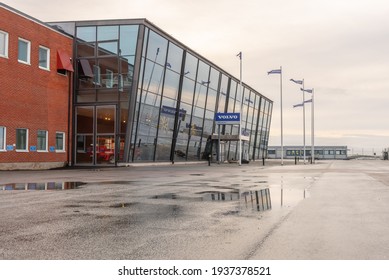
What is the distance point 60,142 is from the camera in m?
34.0

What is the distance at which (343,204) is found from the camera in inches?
424

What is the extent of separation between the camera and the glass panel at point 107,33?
3469 cm

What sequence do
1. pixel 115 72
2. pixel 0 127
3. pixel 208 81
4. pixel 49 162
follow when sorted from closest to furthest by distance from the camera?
pixel 0 127
pixel 49 162
pixel 115 72
pixel 208 81

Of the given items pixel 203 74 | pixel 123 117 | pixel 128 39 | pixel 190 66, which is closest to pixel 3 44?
pixel 128 39

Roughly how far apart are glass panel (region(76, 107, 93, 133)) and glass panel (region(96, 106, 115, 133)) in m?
0.65

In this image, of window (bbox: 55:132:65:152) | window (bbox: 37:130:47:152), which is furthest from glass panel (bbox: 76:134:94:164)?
window (bbox: 37:130:47:152)

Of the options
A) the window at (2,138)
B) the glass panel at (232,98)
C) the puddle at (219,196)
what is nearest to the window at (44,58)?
the window at (2,138)

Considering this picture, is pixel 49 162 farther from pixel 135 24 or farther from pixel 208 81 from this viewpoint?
pixel 208 81

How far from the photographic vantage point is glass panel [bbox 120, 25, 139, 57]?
34.2 m

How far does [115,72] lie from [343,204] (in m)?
27.0

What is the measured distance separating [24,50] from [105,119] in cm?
839

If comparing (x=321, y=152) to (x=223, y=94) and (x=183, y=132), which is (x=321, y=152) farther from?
(x=183, y=132)
